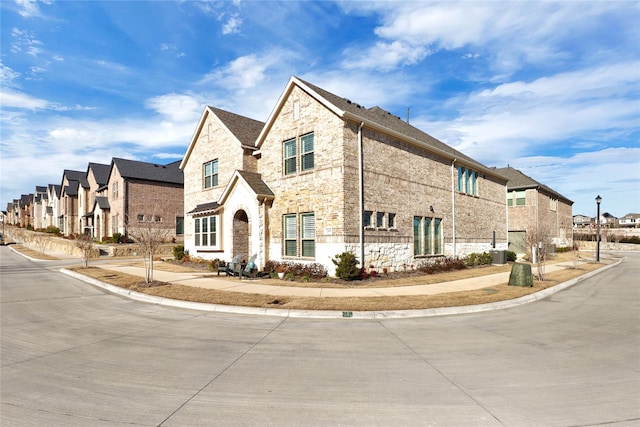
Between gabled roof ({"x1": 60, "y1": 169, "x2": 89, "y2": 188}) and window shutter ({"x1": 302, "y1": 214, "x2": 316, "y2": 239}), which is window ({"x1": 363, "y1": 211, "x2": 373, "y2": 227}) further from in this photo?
gabled roof ({"x1": 60, "y1": 169, "x2": 89, "y2": 188})

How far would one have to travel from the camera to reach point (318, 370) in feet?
17.7

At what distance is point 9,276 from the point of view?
59.8 feet

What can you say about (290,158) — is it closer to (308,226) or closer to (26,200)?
(308,226)

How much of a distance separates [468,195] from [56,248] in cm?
4235

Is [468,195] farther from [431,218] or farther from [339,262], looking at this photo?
[339,262]

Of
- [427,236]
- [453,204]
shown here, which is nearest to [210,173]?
[427,236]

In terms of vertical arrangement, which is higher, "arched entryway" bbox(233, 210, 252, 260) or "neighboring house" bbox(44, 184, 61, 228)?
"neighboring house" bbox(44, 184, 61, 228)

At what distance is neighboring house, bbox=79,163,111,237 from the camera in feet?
153

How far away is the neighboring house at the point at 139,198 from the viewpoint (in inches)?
1512

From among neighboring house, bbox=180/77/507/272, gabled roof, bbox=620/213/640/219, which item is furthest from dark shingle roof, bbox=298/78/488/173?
gabled roof, bbox=620/213/640/219

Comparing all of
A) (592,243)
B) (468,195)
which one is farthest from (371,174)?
(592,243)

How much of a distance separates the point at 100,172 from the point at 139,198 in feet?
46.2

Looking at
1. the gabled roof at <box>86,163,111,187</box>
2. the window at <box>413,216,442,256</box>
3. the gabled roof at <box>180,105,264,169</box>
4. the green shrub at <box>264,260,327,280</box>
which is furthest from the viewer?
the gabled roof at <box>86,163,111,187</box>

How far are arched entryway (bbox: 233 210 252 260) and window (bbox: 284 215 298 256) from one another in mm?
2820
